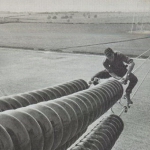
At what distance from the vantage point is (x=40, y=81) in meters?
15.5

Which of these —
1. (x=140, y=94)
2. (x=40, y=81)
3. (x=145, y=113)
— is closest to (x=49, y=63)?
(x=40, y=81)

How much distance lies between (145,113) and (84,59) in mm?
13990

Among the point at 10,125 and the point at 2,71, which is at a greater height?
the point at 10,125

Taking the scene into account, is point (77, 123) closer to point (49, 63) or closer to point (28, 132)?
point (28, 132)

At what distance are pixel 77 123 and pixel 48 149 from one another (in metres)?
1.23

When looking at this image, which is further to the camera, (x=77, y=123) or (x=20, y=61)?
(x=20, y=61)

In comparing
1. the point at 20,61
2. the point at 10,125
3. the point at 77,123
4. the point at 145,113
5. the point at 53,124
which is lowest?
the point at 20,61

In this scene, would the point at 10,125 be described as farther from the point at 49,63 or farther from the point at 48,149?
the point at 49,63

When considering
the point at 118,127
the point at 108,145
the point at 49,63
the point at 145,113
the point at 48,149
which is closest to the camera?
the point at 48,149

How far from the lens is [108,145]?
6.78 meters

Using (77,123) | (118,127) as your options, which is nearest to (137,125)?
(118,127)

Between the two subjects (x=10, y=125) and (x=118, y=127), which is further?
(x=118, y=127)

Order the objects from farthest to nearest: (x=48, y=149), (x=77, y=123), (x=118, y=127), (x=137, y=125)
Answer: (x=137, y=125) < (x=118, y=127) < (x=77, y=123) < (x=48, y=149)

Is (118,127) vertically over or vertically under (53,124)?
under
